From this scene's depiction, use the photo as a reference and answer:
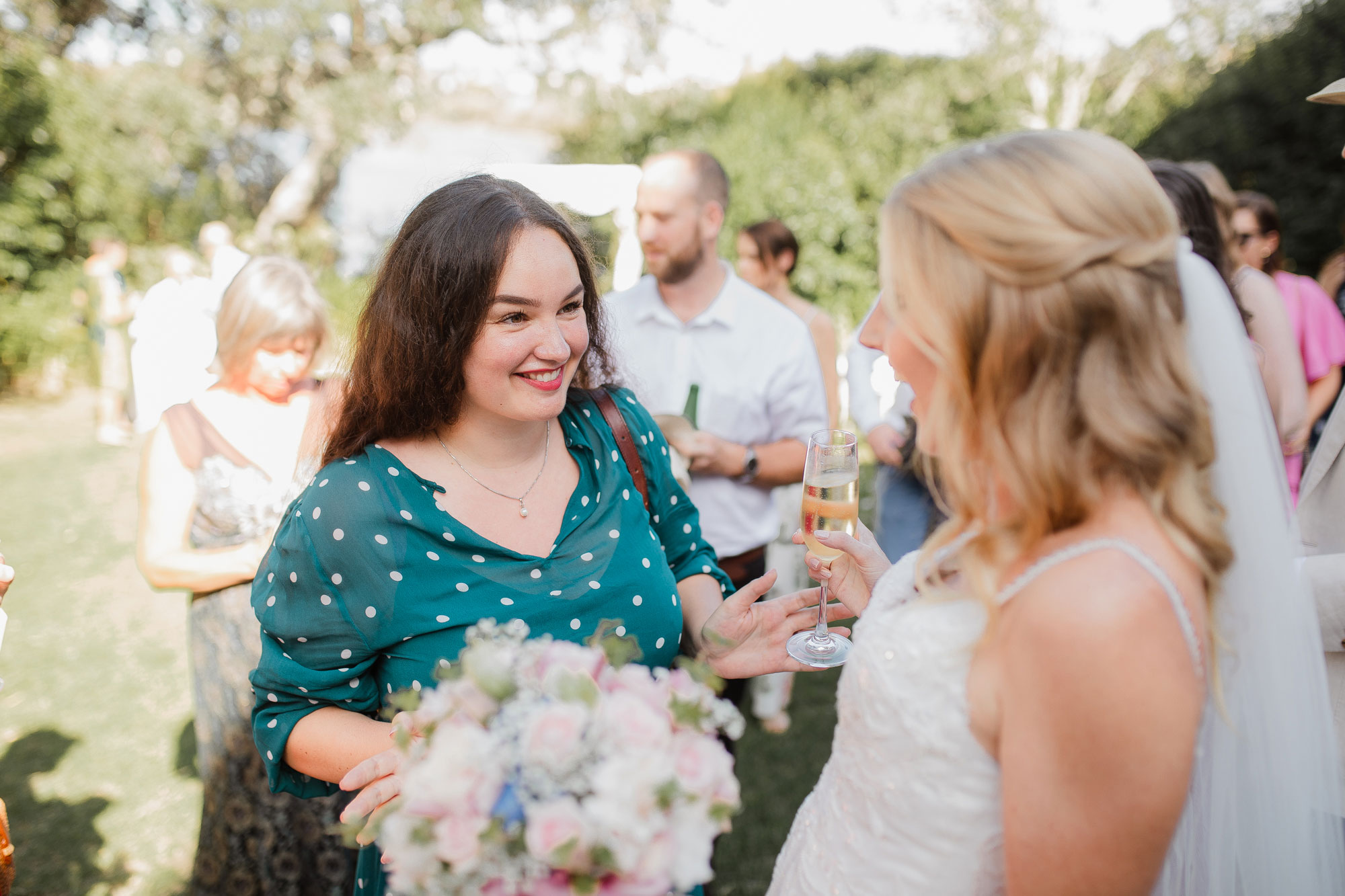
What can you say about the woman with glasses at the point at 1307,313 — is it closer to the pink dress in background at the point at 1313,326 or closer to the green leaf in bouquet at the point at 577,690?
the pink dress in background at the point at 1313,326

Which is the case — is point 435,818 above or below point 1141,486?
below

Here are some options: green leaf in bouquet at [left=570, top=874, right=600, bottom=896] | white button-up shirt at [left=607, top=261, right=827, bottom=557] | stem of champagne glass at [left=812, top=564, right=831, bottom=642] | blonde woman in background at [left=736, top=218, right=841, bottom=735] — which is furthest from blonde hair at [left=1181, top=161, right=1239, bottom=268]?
green leaf in bouquet at [left=570, top=874, right=600, bottom=896]

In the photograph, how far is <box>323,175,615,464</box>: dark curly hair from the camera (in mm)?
1900

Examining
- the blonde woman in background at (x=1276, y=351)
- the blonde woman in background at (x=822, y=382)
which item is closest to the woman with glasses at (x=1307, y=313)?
the blonde woman in background at (x=1276, y=351)

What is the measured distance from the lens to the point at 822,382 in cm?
436

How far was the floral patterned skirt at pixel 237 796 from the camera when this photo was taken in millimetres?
2863

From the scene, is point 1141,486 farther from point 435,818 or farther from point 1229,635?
point 435,818

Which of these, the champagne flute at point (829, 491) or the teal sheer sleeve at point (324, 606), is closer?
the teal sheer sleeve at point (324, 606)

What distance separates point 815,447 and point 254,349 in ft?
7.13

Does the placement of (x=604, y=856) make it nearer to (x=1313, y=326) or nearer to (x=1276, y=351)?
(x=1276, y=351)

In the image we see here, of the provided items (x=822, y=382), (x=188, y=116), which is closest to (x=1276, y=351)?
(x=822, y=382)

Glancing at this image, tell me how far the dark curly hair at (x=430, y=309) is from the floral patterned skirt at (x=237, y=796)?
134 cm

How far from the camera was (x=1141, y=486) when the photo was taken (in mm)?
1258

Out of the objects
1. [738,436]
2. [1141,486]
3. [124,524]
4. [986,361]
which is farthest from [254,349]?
[124,524]
